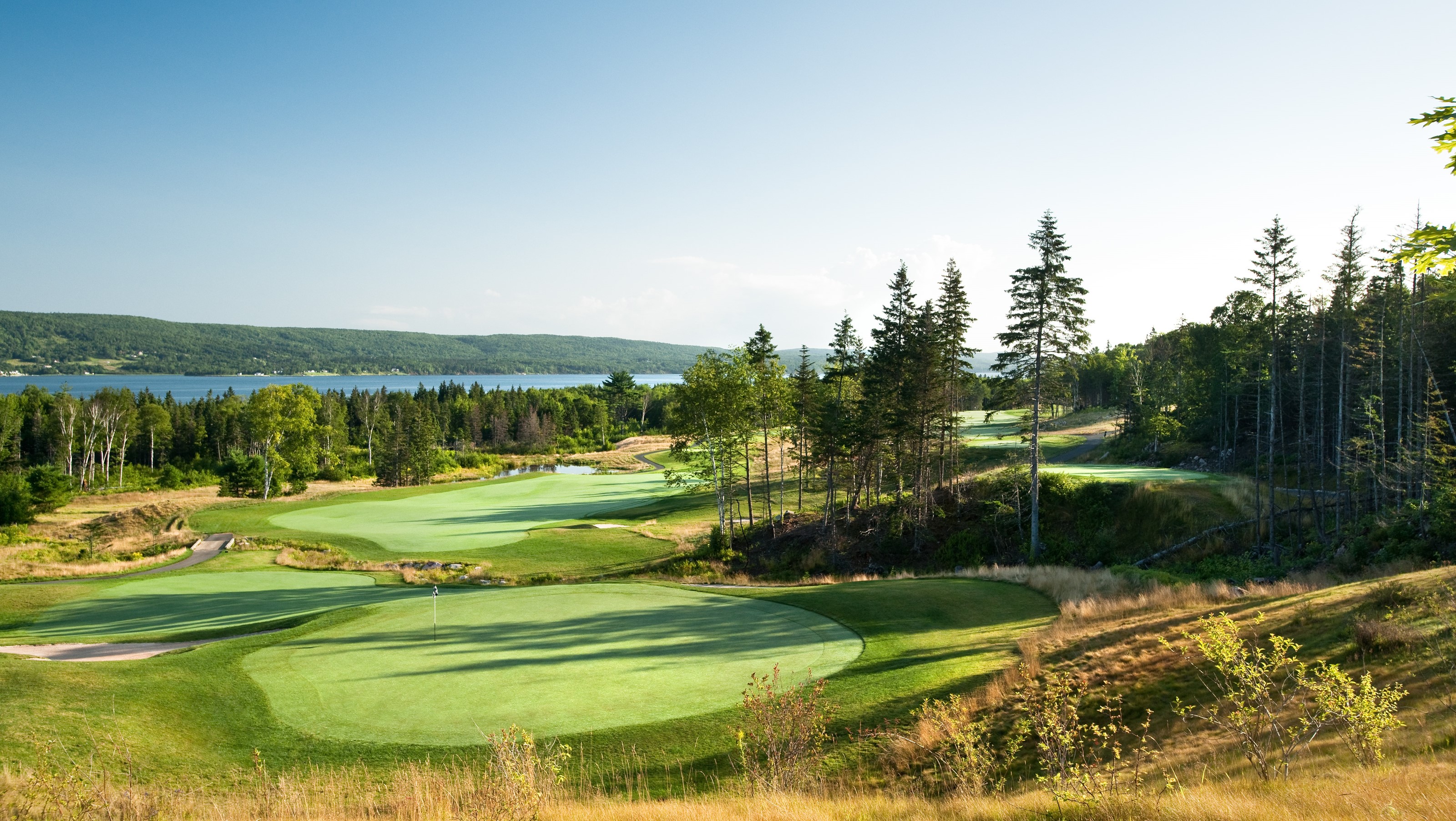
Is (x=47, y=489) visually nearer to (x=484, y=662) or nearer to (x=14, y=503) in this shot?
(x=14, y=503)

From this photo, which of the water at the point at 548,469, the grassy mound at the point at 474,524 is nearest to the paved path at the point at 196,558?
the grassy mound at the point at 474,524

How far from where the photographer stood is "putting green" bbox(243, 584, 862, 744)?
927 cm

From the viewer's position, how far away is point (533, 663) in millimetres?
11492

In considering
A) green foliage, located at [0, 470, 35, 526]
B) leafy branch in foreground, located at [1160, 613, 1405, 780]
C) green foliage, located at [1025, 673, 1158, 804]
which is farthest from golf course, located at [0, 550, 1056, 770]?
green foliage, located at [0, 470, 35, 526]

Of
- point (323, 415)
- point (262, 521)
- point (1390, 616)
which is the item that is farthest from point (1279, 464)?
point (323, 415)

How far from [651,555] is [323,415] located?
86.6 metres

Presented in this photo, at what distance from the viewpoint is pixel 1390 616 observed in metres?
9.61

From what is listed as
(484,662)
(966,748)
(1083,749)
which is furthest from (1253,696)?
(484,662)

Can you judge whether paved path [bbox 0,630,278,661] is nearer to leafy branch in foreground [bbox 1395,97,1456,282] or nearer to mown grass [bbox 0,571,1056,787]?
mown grass [bbox 0,571,1056,787]

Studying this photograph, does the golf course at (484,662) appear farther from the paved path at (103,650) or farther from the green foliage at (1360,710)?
the green foliage at (1360,710)

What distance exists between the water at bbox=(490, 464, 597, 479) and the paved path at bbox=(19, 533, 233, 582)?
165 feet

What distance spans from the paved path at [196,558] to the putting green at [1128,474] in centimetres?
3610

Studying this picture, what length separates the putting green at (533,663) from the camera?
9266mm

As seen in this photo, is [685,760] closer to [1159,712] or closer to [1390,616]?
[1159,712]
